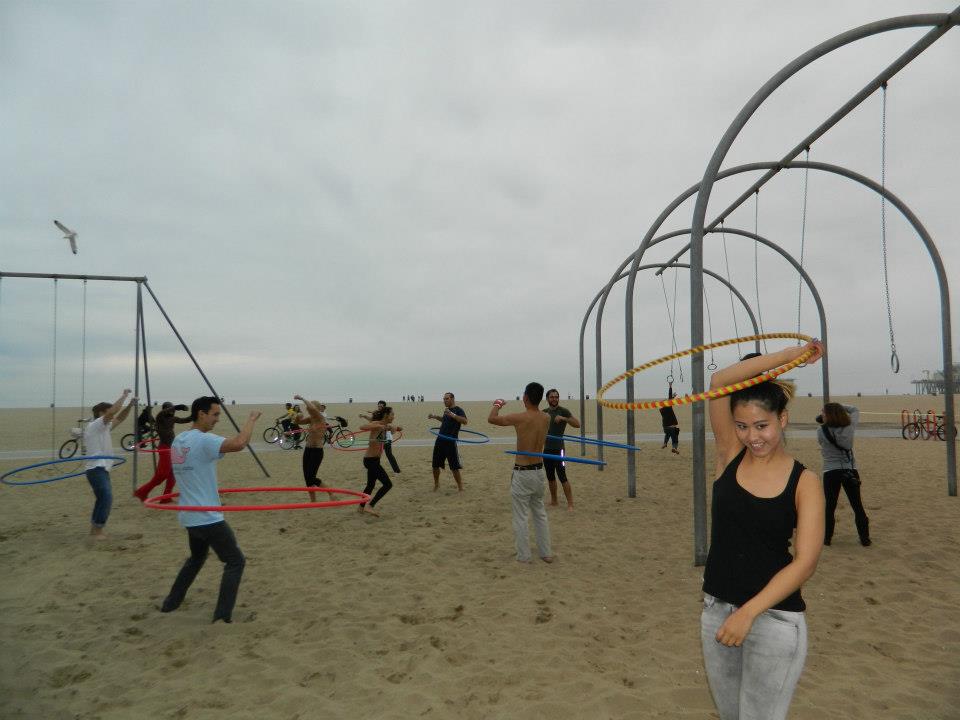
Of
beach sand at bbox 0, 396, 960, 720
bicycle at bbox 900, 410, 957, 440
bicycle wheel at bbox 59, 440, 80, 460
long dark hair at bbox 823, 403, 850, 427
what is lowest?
beach sand at bbox 0, 396, 960, 720

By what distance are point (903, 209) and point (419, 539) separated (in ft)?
33.8

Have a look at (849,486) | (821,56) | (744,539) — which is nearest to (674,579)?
(849,486)

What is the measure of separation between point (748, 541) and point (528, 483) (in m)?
5.02

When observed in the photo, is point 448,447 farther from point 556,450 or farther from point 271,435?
point 271,435

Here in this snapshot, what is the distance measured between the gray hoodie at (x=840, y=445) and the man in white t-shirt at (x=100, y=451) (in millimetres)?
9324

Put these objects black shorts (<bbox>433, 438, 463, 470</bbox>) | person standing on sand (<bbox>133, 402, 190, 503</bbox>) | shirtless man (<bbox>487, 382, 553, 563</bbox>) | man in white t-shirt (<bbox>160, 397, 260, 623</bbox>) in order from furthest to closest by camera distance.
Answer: black shorts (<bbox>433, 438, 463, 470</bbox>) < person standing on sand (<bbox>133, 402, 190, 503</bbox>) < shirtless man (<bbox>487, 382, 553, 563</bbox>) < man in white t-shirt (<bbox>160, 397, 260, 623</bbox>)

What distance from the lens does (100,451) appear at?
850 centimetres

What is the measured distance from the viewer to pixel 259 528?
9.52m

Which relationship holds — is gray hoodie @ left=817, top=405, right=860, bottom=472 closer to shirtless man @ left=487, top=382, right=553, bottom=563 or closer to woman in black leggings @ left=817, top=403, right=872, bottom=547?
woman in black leggings @ left=817, top=403, right=872, bottom=547

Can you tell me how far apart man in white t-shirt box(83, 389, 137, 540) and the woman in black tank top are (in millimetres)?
8303

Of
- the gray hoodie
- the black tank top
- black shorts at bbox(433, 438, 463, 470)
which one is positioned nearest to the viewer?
the black tank top

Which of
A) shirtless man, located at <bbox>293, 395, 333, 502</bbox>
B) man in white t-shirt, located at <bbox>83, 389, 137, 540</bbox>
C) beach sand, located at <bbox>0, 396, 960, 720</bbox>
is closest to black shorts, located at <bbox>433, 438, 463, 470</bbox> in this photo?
beach sand, located at <bbox>0, 396, 960, 720</bbox>

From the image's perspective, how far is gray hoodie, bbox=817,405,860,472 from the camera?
24.3 feet

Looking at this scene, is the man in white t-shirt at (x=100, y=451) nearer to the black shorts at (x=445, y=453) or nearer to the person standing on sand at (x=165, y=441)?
the person standing on sand at (x=165, y=441)
